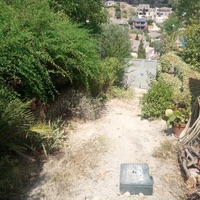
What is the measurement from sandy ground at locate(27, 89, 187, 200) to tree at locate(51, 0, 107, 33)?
14.0 feet

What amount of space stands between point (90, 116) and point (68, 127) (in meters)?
0.81

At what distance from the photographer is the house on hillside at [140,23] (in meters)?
86.6

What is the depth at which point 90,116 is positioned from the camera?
7.29 metres

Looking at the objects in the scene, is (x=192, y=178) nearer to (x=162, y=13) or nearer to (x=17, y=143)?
(x=17, y=143)

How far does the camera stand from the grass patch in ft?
17.9

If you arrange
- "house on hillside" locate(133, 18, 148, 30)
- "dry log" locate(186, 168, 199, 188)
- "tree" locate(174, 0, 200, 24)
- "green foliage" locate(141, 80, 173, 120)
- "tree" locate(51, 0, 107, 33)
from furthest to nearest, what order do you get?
"house on hillside" locate(133, 18, 148, 30) → "tree" locate(174, 0, 200, 24) → "tree" locate(51, 0, 107, 33) → "green foliage" locate(141, 80, 173, 120) → "dry log" locate(186, 168, 199, 188)

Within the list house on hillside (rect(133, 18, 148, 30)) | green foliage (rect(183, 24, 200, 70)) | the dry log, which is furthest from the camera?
house on hillside (rect(133, 18, 148, 30))

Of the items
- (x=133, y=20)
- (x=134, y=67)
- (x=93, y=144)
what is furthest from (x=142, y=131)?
(x=133, y=20)

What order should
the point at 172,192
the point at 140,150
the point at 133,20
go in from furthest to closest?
1. the point at 133,20
2. the point at 140,150
3. the point at 172,192

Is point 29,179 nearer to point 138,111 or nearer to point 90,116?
point 90,116

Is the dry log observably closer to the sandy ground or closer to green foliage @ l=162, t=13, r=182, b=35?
the sandy ground

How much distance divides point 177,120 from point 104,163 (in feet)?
7.55

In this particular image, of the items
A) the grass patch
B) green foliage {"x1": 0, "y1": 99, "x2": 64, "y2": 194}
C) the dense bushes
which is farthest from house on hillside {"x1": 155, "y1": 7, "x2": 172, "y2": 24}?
green foliage {"x1": 0, "y1": 99, "x2": 64, "y2": 194}

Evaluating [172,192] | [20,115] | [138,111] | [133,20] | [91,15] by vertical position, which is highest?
[91,15]
